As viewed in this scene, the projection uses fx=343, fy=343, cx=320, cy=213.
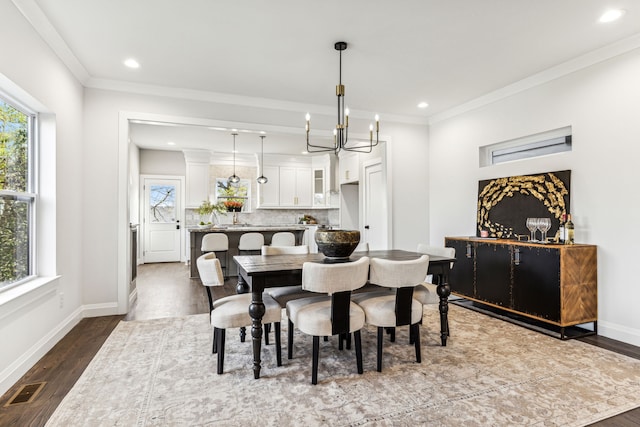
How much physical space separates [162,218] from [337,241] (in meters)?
6.89

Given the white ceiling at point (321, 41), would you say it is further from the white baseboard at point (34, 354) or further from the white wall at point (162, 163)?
the white wall at point (162, 163)

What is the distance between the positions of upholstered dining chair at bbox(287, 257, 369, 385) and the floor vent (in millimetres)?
1687

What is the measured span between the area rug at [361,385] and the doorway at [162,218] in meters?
5.58

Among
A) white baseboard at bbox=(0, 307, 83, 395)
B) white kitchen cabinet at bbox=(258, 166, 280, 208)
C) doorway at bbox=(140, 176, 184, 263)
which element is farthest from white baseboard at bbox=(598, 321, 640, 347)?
doorway at bbox=(140, 176, 184, 263)

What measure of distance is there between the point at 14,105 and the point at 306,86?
2.77 metres

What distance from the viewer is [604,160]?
3250 millimetres

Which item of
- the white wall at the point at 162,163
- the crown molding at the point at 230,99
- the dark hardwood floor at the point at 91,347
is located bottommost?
the dark hardwood floor at the point at 91,347

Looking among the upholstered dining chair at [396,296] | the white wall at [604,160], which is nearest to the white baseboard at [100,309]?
the upholstered dining chair at [396,296]

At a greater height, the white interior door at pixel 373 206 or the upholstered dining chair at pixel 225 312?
the white interior door at pixel 373 206

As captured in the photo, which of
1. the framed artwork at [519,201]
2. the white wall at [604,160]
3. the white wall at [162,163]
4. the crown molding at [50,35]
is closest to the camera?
the crown molding at [50,35]

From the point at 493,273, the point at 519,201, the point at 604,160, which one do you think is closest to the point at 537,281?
the point at 493,273

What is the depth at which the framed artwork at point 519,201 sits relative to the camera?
3.59m

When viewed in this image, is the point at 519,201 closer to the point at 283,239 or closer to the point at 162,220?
the point at 283,239

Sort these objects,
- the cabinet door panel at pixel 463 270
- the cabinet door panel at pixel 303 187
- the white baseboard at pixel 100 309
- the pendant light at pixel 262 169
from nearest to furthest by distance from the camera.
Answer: the white baseboard at pixel 100 309, the cabinet door panel at pixel 463 270, the pendant light at pixel 262 169, the cabinet door panel at pixel 303 187
